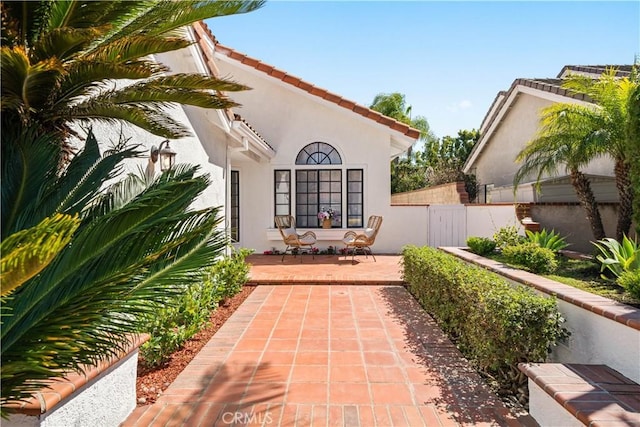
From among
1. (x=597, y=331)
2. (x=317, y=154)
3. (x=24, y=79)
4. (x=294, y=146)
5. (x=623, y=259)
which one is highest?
(x=294, y=146)

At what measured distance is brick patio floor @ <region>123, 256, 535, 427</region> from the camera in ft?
12.0

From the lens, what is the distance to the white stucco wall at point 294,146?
1380 cm

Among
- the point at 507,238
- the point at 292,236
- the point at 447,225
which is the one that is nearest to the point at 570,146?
the point at 507,238

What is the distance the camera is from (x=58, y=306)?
2090mm

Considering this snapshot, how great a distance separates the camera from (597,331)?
3988 millimetres

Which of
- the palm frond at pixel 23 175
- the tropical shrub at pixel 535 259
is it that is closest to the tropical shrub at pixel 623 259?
the tropical shrub at pixel 535 259

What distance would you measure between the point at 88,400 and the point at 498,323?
12.4 feet

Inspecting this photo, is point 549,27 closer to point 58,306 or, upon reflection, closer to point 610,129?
point 610,129

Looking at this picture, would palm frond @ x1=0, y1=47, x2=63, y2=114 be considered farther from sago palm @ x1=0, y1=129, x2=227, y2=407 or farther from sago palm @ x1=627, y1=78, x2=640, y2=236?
sago palm @ x1=627, y1=78, x2=640, y2=236

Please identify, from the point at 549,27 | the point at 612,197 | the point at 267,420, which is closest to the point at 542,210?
the point at 612,197

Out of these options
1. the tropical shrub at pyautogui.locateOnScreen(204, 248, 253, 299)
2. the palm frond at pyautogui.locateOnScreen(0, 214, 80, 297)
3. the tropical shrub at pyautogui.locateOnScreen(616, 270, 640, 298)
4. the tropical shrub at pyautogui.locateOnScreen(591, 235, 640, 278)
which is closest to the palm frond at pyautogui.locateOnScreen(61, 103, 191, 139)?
the palm frond at pyautogui.locateOnScreen(0, 214, 80, 297)

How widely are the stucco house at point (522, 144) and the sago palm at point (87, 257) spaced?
788 cm

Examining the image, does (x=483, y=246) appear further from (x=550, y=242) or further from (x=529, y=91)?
(x=529, y=91)

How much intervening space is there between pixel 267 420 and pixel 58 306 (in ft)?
7.32
